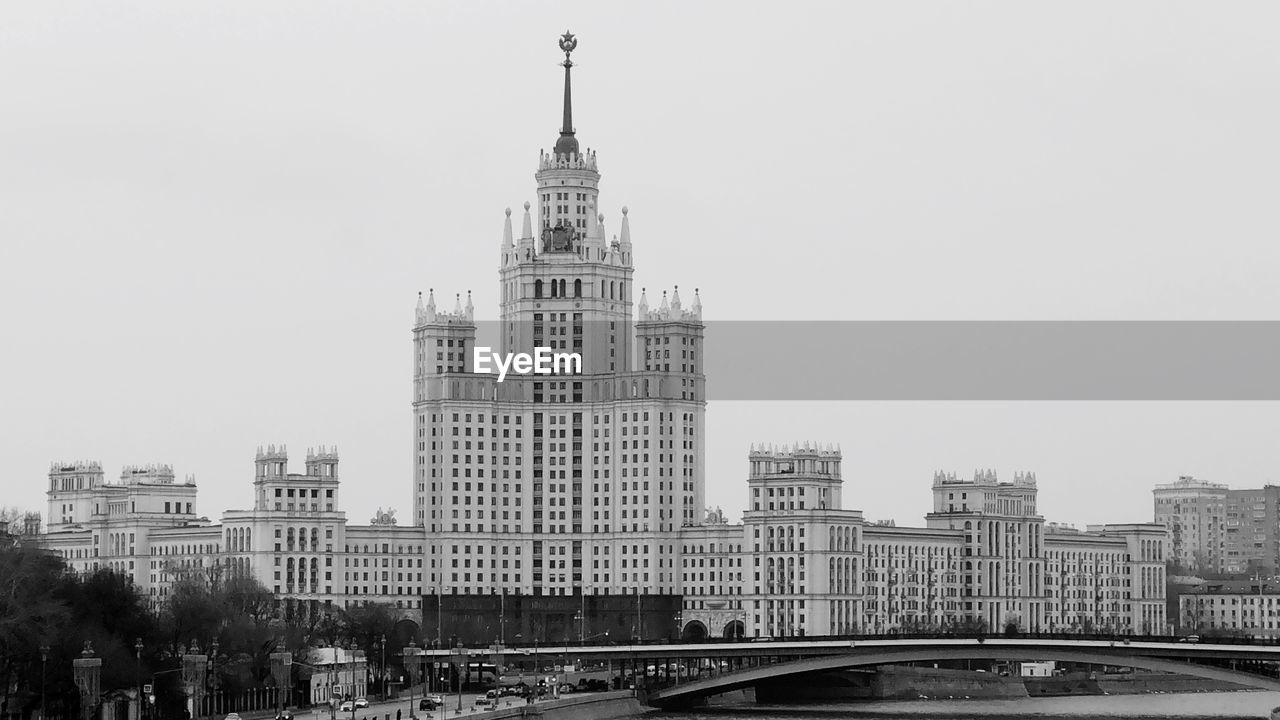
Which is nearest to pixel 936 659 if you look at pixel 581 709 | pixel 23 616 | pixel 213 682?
pixel 581 709

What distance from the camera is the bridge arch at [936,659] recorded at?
17738cm

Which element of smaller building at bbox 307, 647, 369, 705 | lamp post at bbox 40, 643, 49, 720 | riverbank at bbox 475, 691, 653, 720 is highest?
lamp post at bbox 40, 643, 49, 720

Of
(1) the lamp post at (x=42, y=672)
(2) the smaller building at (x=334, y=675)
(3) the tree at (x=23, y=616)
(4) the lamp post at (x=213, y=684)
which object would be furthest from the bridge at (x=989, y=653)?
(1) the lamp post at (x=42, y=672)

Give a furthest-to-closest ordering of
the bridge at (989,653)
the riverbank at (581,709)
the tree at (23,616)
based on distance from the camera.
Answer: the bridge at (989,653) → the riverbank at (581,709) → the tree at (23,616)

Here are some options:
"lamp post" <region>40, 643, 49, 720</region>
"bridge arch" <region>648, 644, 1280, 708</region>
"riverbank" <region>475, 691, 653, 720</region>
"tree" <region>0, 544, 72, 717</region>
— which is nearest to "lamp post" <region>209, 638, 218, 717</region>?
"tree" <region>0, 544, 72, 717</region>

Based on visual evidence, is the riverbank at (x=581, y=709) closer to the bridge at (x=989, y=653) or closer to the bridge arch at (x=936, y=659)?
the bridge arch at (x=936, y=659)

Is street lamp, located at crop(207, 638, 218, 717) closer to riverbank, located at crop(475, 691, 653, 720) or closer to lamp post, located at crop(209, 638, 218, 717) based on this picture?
lamp post, located at crop(209, 638, 218, 717)

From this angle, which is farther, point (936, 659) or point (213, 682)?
point (936, 659)

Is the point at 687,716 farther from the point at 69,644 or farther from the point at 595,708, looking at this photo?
the point at 69,644

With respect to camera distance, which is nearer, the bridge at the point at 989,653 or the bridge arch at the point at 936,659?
the bridge at the point at 989,653

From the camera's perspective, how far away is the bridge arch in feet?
582

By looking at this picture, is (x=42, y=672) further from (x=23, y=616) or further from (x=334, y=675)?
(x=334, y=675)

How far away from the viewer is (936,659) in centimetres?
18888

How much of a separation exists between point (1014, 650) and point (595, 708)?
27.6 m
